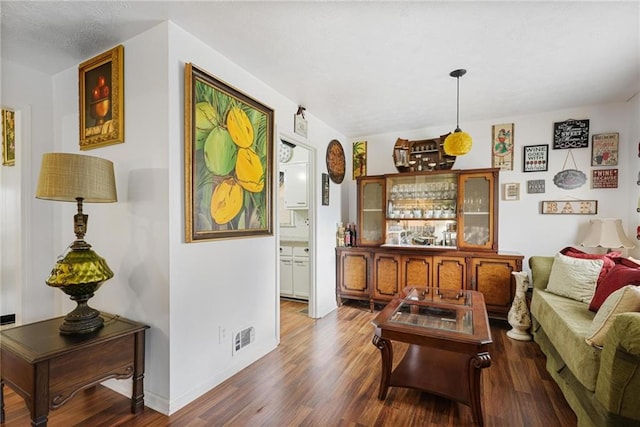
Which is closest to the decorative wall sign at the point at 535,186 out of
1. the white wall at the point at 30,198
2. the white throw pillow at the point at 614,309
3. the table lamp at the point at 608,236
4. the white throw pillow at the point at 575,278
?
the table lamp at the point at 608,236

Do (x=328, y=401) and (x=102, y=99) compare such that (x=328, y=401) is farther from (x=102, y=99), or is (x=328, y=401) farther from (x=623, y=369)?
(x=102, y=99)

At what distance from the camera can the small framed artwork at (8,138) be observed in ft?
9.48

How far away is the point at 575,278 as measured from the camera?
2.59m

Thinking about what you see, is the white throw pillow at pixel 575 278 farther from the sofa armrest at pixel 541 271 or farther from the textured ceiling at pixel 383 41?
the textured ceiling at pixel 383 41

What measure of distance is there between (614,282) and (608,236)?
1.23 meters

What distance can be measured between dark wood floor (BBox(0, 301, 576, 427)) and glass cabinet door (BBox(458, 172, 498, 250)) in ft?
4.06

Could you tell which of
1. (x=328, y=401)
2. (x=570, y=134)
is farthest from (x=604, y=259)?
(x=328, y=401)

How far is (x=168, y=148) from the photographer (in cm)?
188

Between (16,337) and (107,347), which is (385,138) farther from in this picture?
(16,337)

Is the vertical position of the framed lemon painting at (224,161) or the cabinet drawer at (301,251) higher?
the framed lemon painting at (224,161)

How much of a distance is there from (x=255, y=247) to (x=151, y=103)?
1319 mm

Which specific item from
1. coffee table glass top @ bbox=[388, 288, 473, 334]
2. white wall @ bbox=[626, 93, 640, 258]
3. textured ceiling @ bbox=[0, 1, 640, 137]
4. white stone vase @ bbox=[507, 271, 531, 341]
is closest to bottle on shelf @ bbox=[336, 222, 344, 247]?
coffee table glass top @ bbox=[388, 288, 473, 334]

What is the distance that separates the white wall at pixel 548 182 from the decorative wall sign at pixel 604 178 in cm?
4

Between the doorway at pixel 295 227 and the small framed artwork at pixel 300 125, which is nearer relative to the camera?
the small framed artwork at pixel 300 125
